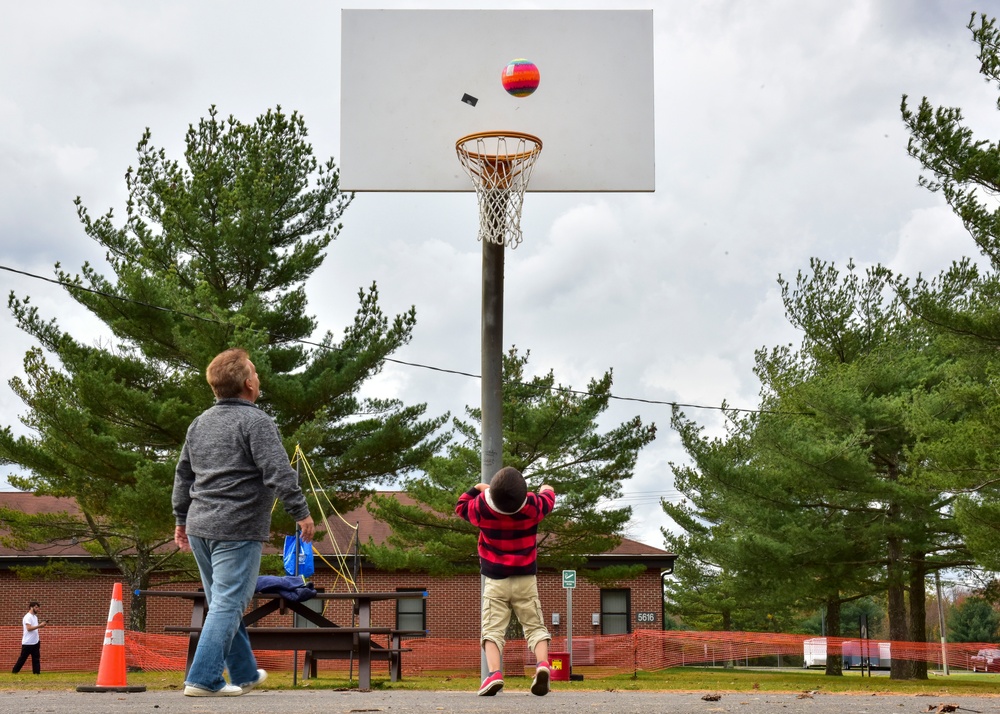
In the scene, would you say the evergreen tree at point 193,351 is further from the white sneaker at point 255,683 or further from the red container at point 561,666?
the white sneaker at point 255,683

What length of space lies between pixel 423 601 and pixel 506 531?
26.9 m

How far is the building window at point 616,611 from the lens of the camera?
110 ft

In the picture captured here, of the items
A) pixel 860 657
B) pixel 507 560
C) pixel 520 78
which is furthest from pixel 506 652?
pixel 860 657

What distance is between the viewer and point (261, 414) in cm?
580

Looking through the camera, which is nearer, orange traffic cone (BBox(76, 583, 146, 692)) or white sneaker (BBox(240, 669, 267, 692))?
white sneaker (BBox(240, 669, 267, 692))

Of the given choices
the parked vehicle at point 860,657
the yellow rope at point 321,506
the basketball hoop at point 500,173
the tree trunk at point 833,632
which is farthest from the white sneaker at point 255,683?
the parked vehicle at point 860,657

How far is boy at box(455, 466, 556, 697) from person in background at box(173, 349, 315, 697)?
6.69 feet

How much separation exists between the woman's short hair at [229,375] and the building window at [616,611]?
29.1 metres

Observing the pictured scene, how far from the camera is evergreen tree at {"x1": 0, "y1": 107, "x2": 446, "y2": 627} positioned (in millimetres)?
21000

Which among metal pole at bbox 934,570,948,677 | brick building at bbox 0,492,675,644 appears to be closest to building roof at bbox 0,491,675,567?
brick building at bbox 0,492,675,644

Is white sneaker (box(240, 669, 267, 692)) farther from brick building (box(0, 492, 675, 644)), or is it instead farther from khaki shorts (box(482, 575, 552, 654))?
brick building (box(0, 492, 675, 644))

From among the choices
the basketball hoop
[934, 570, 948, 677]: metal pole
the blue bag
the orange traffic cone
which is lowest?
[934, 570, 948, 677]: metal pole

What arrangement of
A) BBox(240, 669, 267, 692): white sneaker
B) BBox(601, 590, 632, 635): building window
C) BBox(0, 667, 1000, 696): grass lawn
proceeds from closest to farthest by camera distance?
BBox(240, 669, 267, 692): white sneaker → BBox(0, 667, 1000, 696): grass lawn → BBox(601, 590, 632, 635): building window

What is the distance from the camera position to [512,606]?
25.3ft
